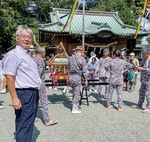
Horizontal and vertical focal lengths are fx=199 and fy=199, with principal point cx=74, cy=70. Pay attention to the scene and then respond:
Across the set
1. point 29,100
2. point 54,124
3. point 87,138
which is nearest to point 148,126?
point 87,138

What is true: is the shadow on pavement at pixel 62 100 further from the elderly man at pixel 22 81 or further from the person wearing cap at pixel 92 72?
the elderly man at pixel 22 81

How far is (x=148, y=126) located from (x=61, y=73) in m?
3.07

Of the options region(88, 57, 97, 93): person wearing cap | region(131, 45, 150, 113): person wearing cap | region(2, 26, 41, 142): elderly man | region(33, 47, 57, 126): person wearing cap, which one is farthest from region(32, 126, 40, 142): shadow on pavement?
region(88, 57, 97, 93): person wearing cap

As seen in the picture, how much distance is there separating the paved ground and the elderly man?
1110mm

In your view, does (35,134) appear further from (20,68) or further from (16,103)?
(20,68)

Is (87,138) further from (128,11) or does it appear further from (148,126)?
(128,11)

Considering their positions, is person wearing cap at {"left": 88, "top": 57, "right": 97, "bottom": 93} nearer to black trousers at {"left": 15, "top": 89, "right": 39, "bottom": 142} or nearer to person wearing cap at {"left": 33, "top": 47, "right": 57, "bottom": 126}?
person wearing cap at {"left": 33, "top": 47, "right": 57, "bottom": 126}

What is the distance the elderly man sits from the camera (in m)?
2.39

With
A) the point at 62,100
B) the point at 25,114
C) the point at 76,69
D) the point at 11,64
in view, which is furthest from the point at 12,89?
the point at 62,100

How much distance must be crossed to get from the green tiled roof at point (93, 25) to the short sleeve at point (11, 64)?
12503 mm

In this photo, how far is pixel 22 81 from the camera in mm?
2506

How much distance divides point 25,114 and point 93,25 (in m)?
15.7

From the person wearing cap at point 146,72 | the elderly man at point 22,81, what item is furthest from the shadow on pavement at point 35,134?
the person wearing cap at point 146,72

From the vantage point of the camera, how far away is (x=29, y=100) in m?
2.56
